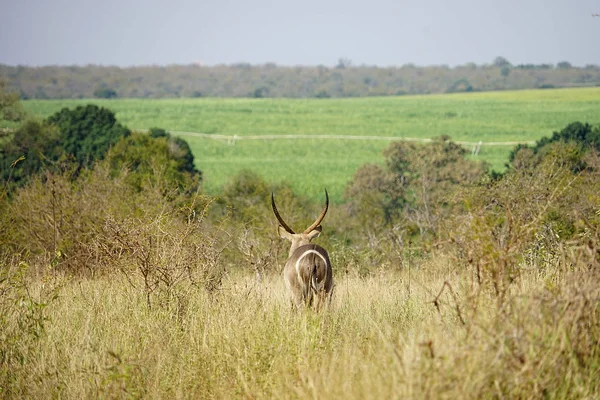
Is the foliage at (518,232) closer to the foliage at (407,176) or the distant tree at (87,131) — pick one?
the foliage at (407,176)

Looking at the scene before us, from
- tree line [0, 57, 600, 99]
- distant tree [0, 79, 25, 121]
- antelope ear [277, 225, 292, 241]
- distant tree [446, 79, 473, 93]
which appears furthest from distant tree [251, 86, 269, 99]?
antelope ear [277, 225, 292, 241]

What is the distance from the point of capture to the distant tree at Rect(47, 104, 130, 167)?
43281mm

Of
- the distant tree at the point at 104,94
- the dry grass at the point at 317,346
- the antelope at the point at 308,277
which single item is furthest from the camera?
the distant tree at the point at 104,94

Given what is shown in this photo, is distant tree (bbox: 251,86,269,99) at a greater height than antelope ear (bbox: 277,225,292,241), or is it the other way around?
antelope ear (bbox: 277,225,292,241)

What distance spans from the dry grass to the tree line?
129 m

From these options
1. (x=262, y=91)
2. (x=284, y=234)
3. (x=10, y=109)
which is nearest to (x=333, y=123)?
(x=10, y=109)

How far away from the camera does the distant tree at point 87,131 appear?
43.3 metres

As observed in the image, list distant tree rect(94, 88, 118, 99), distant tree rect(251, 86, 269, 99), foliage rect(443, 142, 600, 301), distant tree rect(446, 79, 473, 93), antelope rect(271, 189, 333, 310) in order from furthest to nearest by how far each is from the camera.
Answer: distant tree rect(251, 86, 269, 99) → distant tree rect(94, 88, 118, 99) → distant tree rect(446, 79, 473, 93) → antelope rect(271, 189, 333, 310) → foliage rect(443, 142, 600, 301)

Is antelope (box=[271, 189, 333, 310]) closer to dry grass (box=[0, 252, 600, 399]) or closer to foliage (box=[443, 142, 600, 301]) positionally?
dry grass (box=[0, 252, 600, 399])

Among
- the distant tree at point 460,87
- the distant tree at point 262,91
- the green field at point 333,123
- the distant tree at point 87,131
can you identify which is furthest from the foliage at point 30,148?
the distant tree at point 262,91

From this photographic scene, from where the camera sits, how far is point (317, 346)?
22.6ft

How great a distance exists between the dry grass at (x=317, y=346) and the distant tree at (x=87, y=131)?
112 feet

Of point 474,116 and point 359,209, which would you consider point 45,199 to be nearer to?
point 359,209

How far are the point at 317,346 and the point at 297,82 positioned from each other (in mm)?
181894
